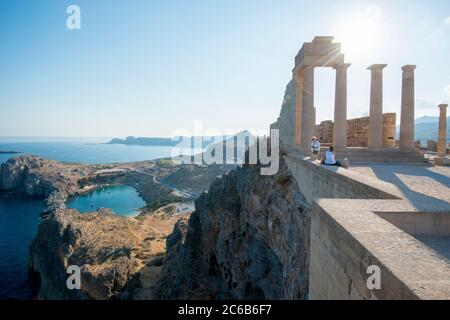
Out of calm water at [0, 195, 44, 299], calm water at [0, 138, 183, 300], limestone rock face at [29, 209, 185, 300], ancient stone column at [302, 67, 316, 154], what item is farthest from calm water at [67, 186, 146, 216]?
ancient stone column at [302, 67, 316, 154]

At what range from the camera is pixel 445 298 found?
266 cm

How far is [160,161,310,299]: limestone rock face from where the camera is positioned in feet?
50.4

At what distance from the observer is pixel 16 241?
54.9 meters

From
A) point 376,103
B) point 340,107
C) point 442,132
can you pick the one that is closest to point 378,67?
point 376,103

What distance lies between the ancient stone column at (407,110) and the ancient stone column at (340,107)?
11.9ft

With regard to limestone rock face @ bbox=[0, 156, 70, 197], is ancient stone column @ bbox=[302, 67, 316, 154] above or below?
above

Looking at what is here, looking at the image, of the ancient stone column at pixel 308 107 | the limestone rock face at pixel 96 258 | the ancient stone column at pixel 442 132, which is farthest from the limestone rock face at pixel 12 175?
the ancient stone column at pixel 442 132

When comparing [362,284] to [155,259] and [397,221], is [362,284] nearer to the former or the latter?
[397,221]

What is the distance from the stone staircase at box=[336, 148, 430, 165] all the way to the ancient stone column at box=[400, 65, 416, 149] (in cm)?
105

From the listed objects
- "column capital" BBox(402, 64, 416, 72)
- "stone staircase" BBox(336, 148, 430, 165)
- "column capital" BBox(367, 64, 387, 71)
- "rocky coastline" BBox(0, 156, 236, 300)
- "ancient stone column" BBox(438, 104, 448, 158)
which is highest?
"column capital" BBox(367, 64, 387, 71)

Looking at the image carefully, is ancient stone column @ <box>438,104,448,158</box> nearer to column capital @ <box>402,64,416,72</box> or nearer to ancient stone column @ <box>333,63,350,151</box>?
column capital @ <box>402,64,416,72</box>

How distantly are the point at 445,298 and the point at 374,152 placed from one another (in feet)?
50.9

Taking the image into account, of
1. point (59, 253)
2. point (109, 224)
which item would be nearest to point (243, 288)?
point (59, 253)
